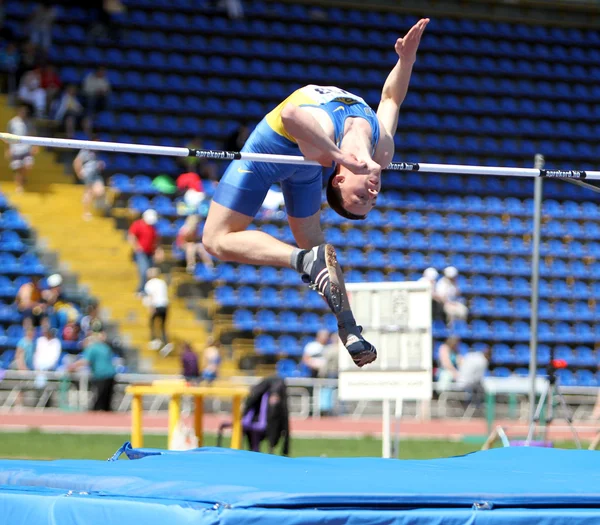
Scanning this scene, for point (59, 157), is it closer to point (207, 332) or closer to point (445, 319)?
point (207, 332)

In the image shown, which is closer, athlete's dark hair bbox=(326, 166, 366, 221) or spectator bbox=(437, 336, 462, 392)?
athlete's dark hair bbox=(326, 166, 366, 221)

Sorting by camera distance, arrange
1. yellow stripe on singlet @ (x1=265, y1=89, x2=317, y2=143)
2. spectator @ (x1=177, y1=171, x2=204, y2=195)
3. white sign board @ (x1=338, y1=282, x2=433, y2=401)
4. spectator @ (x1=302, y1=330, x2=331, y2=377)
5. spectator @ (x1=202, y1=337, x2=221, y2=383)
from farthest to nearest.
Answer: spectator @ (x1=177, y1=171, x2=204, y2=195) → spectator @ (x1=302, y1=330, x2=331, y2=377) → spectator @ (x1=202, y1=337, x2=221, y2=383) → white sign board @ (x1=338, y1=282, x2=433, y2=401) → yellow stripe on singlet @ (x1=265, y1=89, x2=317, y2=143)

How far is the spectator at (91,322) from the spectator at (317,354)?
107 inches

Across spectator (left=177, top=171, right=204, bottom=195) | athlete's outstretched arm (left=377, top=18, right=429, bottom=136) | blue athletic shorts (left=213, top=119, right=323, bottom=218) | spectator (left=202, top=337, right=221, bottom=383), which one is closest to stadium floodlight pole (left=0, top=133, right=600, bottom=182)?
blue athletic shorts (left=213, top=119, right=323, bottom=218)

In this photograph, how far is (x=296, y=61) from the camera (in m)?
20.0

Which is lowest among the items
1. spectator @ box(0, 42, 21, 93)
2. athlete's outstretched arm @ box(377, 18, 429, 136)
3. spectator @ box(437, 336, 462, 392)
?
spectator @ box(437, 336, 462, 392)

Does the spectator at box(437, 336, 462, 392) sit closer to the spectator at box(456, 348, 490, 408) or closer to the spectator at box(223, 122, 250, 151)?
the spectator at box(456, 348, 490, 408)

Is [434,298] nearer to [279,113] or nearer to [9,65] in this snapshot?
[9,65]

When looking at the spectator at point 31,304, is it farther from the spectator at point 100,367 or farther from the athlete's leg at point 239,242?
the athlete's leg at point 239,242

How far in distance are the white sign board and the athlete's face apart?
3317 mm

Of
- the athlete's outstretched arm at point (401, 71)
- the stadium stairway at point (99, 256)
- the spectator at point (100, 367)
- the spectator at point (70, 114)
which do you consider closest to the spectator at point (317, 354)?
the stadium stairway at point (99, 256)

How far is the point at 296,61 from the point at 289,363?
6060 millimetres

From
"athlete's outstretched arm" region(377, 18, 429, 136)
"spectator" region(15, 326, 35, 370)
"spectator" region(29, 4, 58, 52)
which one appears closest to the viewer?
"athlete's outstretched arm" region(377, 18, 429, 136)

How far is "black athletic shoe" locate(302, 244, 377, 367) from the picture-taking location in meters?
5.03
